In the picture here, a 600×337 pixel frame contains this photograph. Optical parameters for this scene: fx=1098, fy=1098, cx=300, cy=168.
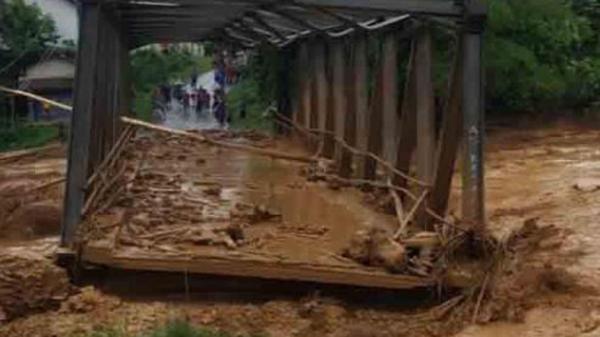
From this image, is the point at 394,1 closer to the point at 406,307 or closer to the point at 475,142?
the point at 475,142

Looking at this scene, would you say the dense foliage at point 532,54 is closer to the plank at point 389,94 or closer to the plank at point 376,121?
the plank at point 376,121

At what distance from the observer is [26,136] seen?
33.2 meters

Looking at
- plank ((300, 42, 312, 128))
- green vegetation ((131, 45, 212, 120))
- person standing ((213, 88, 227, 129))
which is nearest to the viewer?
plank ((300, 42, 312, 128))

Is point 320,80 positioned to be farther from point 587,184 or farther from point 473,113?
point 473,113

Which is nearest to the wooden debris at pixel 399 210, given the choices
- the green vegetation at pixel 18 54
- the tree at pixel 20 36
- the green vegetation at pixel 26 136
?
the green vegetation at pixel 26 136

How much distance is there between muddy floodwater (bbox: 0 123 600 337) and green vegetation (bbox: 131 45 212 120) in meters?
19.7

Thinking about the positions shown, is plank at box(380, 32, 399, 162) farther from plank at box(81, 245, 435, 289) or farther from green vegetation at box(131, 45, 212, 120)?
green vegetation at box(131, 45, 212, 120)

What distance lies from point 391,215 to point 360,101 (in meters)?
3.95

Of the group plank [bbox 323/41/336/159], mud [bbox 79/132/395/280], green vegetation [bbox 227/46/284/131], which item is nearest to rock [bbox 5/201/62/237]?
mud [bbox 79/132/395/280]

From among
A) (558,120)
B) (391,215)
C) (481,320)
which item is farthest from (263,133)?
(481,320)

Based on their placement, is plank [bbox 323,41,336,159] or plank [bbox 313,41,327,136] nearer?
plank [bbox 323,41,336,159]

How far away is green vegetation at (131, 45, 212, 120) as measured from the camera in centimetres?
4203

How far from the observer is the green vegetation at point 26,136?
31.7 meters

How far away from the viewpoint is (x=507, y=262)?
33.0ft
